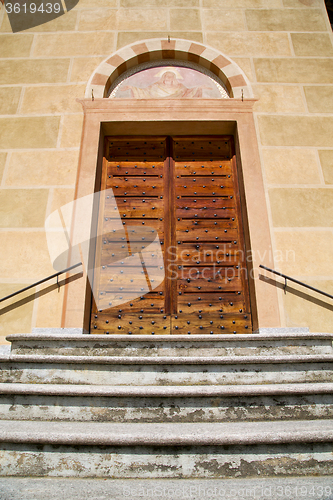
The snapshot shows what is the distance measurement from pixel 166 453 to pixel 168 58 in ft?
19.5

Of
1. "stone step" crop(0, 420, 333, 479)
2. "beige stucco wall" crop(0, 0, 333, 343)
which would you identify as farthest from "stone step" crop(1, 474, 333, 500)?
"beige stucco wall" crop(0, 0, 333, 343)

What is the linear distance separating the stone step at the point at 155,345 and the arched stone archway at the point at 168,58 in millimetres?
3951

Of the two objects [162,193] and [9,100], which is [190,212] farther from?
[9,100]

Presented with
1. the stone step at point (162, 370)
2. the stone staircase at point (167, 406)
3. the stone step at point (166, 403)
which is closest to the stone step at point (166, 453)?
the stone staircase at point (167, 406)

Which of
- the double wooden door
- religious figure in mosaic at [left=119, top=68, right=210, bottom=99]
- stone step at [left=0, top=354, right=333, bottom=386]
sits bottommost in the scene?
stone step at [left=0, top=354, right=333, bottom=386]

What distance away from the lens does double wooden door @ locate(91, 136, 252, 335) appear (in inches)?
179

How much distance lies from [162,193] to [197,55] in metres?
2.54

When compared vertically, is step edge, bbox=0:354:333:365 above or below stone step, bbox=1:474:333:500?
above

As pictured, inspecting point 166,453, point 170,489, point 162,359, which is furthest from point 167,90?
point 170,489

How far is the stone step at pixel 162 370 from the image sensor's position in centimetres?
279

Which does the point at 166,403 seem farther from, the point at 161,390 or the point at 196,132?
the point at 196,132

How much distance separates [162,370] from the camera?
2820 millimetres

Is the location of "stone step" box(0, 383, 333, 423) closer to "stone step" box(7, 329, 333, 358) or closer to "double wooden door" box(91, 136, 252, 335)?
"stone step" box(7, 329, 333, 358)

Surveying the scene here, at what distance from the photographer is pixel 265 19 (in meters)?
6.10
